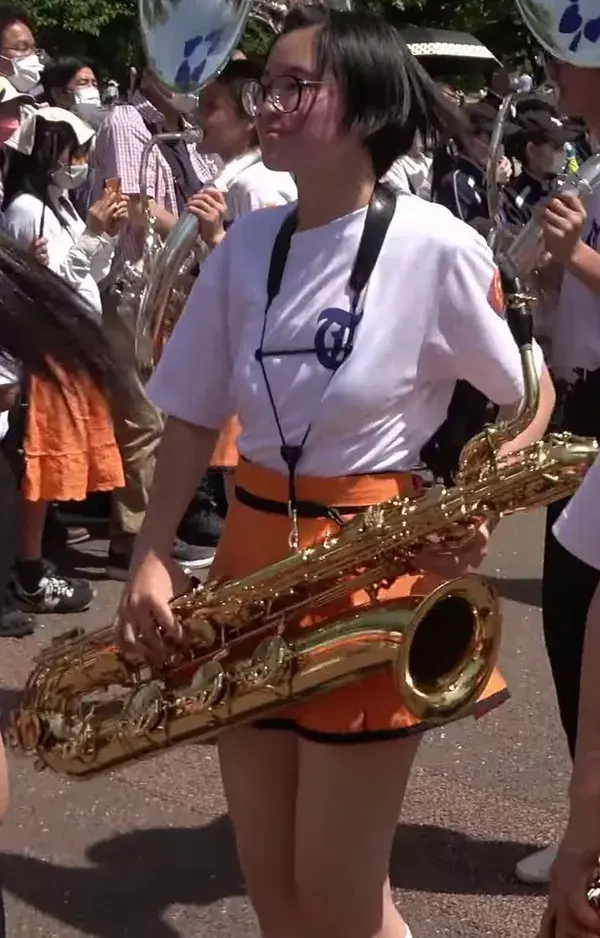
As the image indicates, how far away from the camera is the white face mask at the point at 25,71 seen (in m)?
4.98

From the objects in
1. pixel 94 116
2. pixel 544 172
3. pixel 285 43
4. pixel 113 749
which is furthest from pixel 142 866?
pixel 94 116

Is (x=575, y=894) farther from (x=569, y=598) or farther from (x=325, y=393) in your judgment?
(x=569, y=598)

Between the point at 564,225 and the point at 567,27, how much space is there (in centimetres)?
40

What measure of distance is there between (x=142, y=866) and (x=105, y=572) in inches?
92.2

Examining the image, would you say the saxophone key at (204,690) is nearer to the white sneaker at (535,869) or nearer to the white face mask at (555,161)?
the white sneaker at (535,869)

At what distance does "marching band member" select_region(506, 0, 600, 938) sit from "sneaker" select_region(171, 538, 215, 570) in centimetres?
256

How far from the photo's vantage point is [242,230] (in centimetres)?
222

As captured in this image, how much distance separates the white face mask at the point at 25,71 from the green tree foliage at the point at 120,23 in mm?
17825

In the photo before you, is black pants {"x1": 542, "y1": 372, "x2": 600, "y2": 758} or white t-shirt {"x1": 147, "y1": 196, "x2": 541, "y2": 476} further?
black pants {"x1": 542, "y1": 372, "x2": 600, "y2": 758}

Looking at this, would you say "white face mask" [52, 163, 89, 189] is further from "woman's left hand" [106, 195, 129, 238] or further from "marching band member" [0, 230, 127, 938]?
"marching band member" [0, 230, 127, 938]

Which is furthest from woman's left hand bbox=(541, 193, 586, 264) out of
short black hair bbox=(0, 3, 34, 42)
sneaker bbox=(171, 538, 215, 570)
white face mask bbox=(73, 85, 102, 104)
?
white face mask bbox=(73, 85, 102, 104)

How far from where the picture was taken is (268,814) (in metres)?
2.14

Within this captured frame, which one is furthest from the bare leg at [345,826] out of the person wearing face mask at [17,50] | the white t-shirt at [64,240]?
the person wearing face mask at [17,50]

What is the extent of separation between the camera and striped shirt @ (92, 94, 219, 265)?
515 cm
